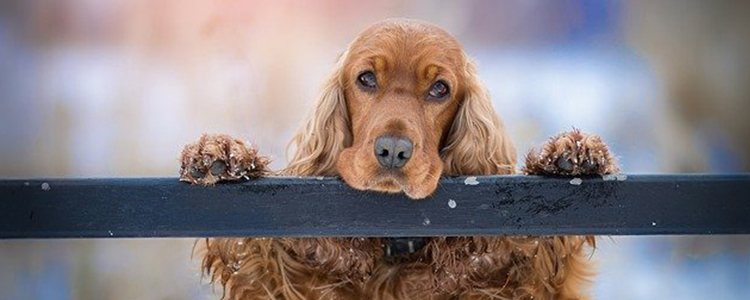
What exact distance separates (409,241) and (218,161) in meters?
1.04

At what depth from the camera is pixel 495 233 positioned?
2342 millimetres

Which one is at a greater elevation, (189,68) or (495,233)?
(189,68)

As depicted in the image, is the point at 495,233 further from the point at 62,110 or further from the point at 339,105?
the point at 62,110

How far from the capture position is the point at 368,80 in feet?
11.0

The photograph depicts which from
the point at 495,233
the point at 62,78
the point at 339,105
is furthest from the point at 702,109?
the point at 495,233

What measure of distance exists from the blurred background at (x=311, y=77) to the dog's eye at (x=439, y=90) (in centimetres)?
175

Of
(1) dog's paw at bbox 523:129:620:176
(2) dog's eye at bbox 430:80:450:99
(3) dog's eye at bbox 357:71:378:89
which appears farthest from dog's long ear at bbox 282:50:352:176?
(1) dog's paw at bbox 523:129:620:176

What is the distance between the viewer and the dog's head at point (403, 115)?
2.97 m

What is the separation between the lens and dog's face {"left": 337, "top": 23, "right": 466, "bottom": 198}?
9.45 feet

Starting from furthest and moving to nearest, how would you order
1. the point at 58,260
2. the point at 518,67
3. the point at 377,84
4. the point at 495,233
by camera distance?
1. the point at 58,260
2. the point at 518,67
3. the point at 377,84
4. the point at 495,233

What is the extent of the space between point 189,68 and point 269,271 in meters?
2.19

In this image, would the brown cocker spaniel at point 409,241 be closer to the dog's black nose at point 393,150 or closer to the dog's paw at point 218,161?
the dog's black nose at point 393,150

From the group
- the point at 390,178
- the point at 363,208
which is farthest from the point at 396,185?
the point at 363,208

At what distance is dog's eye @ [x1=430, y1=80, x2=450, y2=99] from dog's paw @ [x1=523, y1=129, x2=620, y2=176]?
57 centimetres
